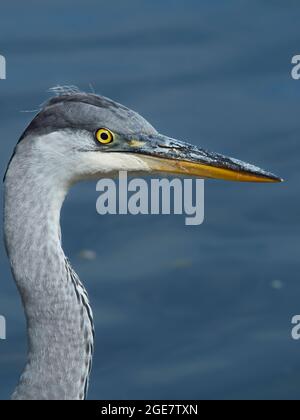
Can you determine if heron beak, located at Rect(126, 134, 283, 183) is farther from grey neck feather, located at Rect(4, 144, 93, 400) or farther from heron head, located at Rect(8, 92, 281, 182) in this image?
grey neck feather, located at Rect(4, 144, 93, 400)

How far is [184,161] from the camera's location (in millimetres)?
5445

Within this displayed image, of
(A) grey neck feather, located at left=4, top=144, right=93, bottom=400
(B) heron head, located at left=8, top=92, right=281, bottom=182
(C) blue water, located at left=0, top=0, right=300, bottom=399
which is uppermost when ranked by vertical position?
(C) blue water, located at left=0, top=0, right=300, bottom=399

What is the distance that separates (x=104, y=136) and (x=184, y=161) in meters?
0.33

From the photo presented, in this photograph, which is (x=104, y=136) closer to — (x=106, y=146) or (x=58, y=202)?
(x=106, y=146)

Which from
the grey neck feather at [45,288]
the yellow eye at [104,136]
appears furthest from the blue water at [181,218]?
the yellow eye at [104,136]

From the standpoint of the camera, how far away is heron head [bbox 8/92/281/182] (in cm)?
517

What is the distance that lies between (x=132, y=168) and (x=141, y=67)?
3703mm

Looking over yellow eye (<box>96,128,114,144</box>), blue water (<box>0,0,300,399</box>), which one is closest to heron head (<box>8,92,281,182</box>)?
yellow eye (<box>96,128,114,144</box>)

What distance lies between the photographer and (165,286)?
779 cm

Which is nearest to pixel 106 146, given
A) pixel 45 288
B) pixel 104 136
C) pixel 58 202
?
pixel 104 136

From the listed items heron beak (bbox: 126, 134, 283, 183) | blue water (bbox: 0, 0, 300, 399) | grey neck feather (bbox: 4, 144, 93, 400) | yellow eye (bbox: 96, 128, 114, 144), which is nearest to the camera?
grey neck feather (bbox: 4, 144, 93, 400)

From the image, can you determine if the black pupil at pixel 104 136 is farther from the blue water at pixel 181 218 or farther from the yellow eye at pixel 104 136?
the blue water at pixel 181 218

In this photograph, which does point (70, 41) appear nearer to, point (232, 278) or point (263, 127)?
point (263, 127)
